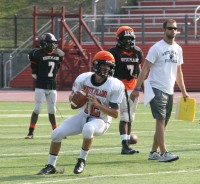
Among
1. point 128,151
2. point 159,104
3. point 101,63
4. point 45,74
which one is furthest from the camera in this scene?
point 45,74

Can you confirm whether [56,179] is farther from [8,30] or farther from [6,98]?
[8,30]

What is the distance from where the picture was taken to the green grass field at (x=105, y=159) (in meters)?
11.1

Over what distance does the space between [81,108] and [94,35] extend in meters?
25.4

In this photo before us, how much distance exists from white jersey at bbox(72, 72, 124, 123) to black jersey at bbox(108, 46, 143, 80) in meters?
2.68

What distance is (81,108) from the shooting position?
11.9 metres

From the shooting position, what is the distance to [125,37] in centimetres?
1434

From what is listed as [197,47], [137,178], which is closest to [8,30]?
[197,47]

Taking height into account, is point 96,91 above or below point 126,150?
above

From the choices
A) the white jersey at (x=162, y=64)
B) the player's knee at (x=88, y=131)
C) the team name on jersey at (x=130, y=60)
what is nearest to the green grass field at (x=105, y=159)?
the player's knee at (x=88, y=131)

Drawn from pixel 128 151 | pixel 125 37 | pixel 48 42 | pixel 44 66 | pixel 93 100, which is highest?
pixel 125 37

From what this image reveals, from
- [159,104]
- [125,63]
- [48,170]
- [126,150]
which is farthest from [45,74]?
[48,170]

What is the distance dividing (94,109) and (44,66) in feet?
18.1

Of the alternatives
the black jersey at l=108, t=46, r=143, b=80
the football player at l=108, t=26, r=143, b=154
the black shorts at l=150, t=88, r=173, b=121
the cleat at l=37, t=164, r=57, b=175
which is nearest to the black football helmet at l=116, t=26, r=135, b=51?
the football player at l=108, t=26, r=143, b=154

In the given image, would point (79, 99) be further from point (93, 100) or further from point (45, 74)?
point (45, 74)
